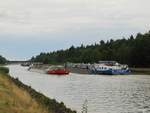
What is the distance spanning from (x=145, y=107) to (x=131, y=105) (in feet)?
8.69

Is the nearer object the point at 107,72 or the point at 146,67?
the point at 107,72

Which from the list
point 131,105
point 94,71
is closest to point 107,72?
point 94,71

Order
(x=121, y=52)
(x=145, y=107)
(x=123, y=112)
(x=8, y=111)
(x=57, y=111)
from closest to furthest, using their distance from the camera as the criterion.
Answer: (x=8, y=111)
(x=57, y=111)
(x=123, y=112)
(x=145, y=107)
(x=121, y=52)

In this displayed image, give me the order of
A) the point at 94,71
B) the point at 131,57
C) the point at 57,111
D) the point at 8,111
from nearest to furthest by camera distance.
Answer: the point at 8,111
the point at 57,111
the point at 94,71
the point at 131,57

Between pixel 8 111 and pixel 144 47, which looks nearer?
pixel 8 111

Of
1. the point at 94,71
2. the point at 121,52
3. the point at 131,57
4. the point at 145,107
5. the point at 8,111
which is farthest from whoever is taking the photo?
the point at 121,52

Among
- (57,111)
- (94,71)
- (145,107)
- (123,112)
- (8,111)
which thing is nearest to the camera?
(8,111)

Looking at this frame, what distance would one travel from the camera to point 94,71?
539 ft

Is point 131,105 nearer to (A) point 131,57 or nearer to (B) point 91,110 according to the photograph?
(B) point 91,110

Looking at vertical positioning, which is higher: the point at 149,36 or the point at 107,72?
the point at 149,36

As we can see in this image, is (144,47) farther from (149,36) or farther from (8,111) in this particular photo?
(8,111)

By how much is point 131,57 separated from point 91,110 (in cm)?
13450

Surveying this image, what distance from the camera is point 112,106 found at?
4669 centimetres

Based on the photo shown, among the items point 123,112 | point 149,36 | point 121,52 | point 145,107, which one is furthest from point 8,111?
point 121,52
